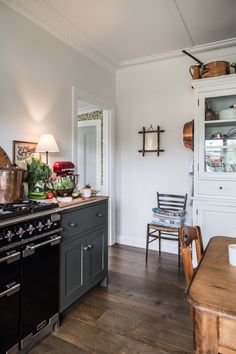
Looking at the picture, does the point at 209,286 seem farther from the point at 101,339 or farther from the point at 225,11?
the point at 225,11

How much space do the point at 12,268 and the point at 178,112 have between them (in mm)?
2832

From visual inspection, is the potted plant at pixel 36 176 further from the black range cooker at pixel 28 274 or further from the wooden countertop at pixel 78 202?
the black range cooker at pixel 28 274

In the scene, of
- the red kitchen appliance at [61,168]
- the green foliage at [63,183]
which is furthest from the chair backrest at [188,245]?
the red kitchen appliance at [61,168]

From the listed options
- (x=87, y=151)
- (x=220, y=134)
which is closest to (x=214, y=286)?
(x=220, y=134)

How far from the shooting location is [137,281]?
9.11ft

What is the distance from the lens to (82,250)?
226cm

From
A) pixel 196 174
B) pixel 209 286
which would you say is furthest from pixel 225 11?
pixel 209 286

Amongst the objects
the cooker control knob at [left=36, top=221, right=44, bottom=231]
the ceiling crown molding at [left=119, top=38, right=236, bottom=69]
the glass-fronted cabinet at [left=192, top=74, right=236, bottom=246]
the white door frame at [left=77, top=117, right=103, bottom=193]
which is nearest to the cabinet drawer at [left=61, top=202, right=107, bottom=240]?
the cooker control knob at [left=36, top=221, right=44, bottom=231]

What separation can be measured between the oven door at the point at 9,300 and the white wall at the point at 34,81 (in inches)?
41.6

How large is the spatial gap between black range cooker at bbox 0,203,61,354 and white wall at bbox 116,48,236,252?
6.75 feet

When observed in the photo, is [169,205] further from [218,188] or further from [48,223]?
[48,223]

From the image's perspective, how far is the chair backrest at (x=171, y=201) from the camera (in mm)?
3461

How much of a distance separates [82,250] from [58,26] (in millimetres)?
2278

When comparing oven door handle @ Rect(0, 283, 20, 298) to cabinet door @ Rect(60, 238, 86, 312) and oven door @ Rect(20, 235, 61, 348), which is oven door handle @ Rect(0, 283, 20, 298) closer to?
oven door @ Rect(20, 235, 61, 348)
